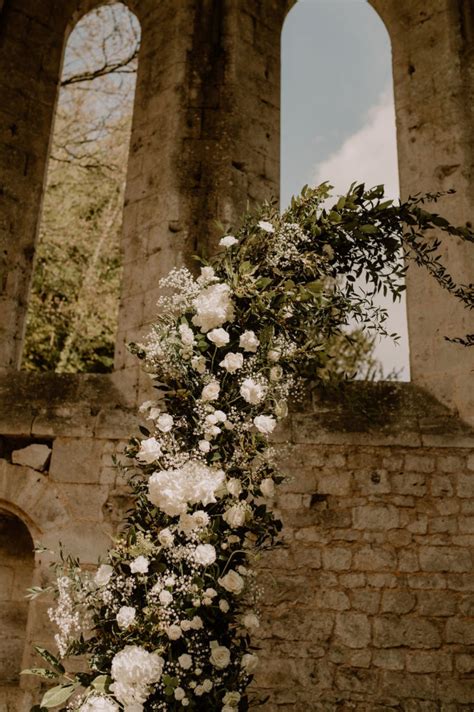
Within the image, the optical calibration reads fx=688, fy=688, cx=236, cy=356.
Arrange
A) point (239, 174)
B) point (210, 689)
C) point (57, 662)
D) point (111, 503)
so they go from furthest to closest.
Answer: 1. point (239, 174)
2. point (111, 503)
3. point (57, 662)
4. point (210, 689)

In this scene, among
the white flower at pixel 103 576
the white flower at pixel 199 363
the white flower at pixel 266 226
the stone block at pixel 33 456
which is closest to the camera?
the white flower at pixel 103 576

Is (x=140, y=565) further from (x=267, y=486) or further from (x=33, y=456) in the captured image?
(x=33, y=456)

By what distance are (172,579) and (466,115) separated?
13.8 feet

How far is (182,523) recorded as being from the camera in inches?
94.4

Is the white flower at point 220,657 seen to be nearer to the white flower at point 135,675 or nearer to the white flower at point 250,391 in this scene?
the white flower at point 135,675

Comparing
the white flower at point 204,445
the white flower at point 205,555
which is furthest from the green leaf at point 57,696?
the white flower at point 204,445

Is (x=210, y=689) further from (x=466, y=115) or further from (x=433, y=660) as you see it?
(x=466, y=115)

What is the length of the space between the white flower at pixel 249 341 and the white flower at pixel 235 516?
2.02 ft

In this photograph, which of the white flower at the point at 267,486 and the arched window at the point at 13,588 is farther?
the arched window at the point at 13,588

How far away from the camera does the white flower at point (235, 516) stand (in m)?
2.42

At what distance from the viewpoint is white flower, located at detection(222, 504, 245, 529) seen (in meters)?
2.42

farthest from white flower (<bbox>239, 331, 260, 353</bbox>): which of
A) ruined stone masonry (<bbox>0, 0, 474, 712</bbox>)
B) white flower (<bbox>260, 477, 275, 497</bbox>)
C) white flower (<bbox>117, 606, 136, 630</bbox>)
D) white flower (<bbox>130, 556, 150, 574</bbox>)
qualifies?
ruined stone masonry (<bbox>0, 0, 474, 712</bbox>)

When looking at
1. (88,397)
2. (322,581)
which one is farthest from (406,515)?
(88,397)

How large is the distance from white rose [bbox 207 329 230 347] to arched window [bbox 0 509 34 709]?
8.17 feet
